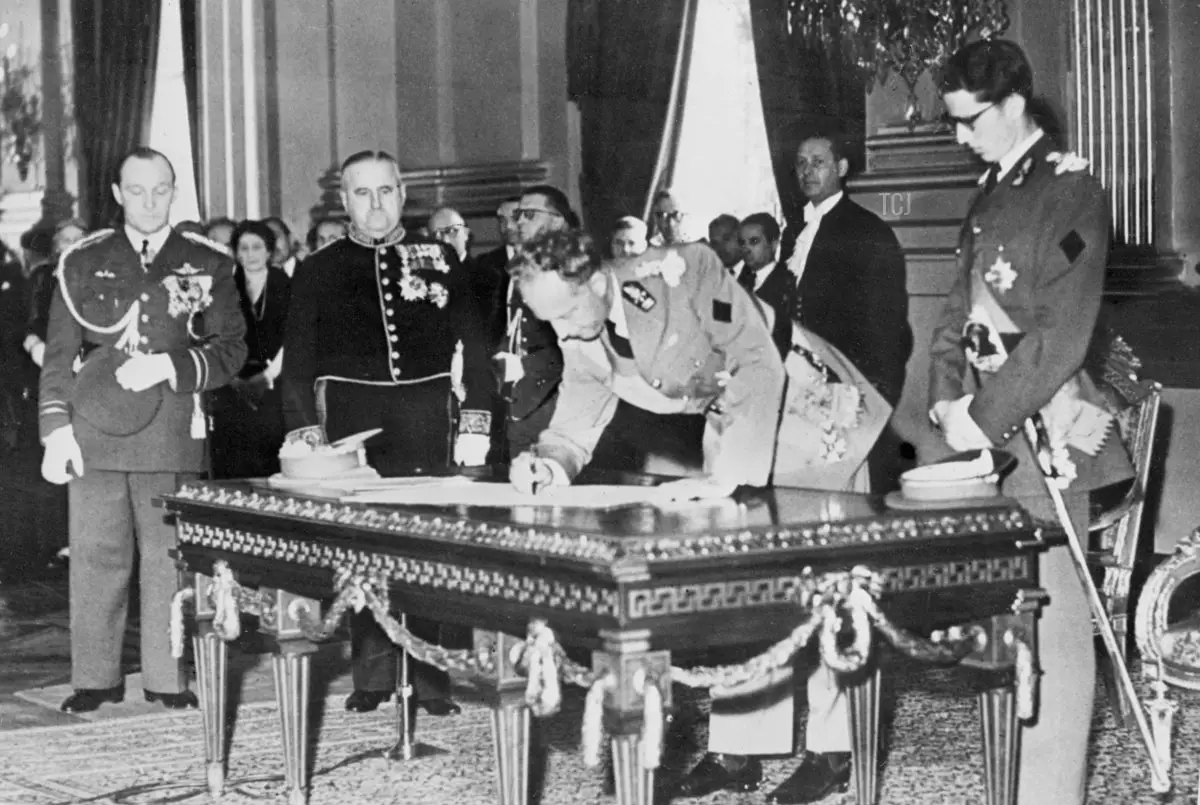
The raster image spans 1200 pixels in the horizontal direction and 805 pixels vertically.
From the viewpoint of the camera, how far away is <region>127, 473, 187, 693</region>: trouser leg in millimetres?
5723

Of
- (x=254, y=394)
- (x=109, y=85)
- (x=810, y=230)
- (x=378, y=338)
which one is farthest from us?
(x=109, y=85)

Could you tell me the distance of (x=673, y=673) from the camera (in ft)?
10.8

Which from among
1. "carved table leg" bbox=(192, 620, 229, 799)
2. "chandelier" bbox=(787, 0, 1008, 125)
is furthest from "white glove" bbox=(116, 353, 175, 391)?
"chandelier" bbox=(787, 0, 1008, 125)

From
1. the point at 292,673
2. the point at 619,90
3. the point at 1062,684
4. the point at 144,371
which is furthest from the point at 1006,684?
the point at 619,90

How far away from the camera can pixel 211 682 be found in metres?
4.57

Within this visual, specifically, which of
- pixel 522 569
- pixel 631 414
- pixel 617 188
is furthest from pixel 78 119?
pixel 522 569

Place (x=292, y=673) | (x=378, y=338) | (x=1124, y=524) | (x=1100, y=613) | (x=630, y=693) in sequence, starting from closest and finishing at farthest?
(x=630, y=693), (x=1100, y=613), (x=292, y=673), (x=1124, y=524), (x=378, y=338)

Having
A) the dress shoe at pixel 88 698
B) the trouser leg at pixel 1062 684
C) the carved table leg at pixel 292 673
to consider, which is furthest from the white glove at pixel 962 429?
the dress shoe at pixel 88 698

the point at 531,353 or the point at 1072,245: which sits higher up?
the point at 1072,245

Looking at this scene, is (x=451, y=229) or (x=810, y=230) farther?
(x=451, y=229)

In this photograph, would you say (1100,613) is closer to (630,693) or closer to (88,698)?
(630,693)

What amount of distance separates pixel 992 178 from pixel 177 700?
10.0 feet

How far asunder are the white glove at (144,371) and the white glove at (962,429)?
2.56 meters

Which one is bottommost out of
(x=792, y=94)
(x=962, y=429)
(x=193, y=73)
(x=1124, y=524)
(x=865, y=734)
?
(x=865, y=734)
